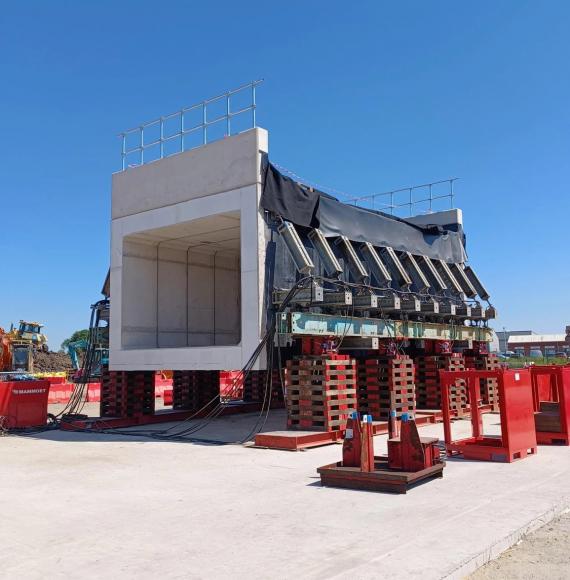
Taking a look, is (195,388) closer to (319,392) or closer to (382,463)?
(319,392)

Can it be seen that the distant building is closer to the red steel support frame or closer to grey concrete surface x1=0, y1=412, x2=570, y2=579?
the red steel support frame

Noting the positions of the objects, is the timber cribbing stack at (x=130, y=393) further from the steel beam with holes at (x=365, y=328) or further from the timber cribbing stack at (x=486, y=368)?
the timber cribbing stack at (x=486, y=368)

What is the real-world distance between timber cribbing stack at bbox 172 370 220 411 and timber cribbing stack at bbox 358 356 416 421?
21.4 ft

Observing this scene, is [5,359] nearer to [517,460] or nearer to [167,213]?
[167,213]

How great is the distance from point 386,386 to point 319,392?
341 cm

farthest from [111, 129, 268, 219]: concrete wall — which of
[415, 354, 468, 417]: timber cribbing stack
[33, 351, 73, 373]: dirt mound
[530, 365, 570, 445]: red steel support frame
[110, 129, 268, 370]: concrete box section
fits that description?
[33, 351, 73, 373]: dirt mound

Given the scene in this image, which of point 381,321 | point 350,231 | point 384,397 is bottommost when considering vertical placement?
point 384,397

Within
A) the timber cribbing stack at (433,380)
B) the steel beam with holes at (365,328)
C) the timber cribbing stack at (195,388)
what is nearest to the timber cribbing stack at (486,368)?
the steel beam with holes at (365,328)

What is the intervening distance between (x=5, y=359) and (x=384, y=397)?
33.7 metres

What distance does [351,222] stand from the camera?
18.8 meters

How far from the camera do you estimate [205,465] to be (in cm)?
1179

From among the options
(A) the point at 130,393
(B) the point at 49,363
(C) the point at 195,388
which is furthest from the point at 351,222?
(B) the point at 49,363

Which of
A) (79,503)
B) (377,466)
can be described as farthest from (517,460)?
(79,503)

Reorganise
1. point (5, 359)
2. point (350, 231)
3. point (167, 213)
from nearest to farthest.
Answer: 1. point (167, 213)
2. point (350, 231)
3. point (5, 359)
